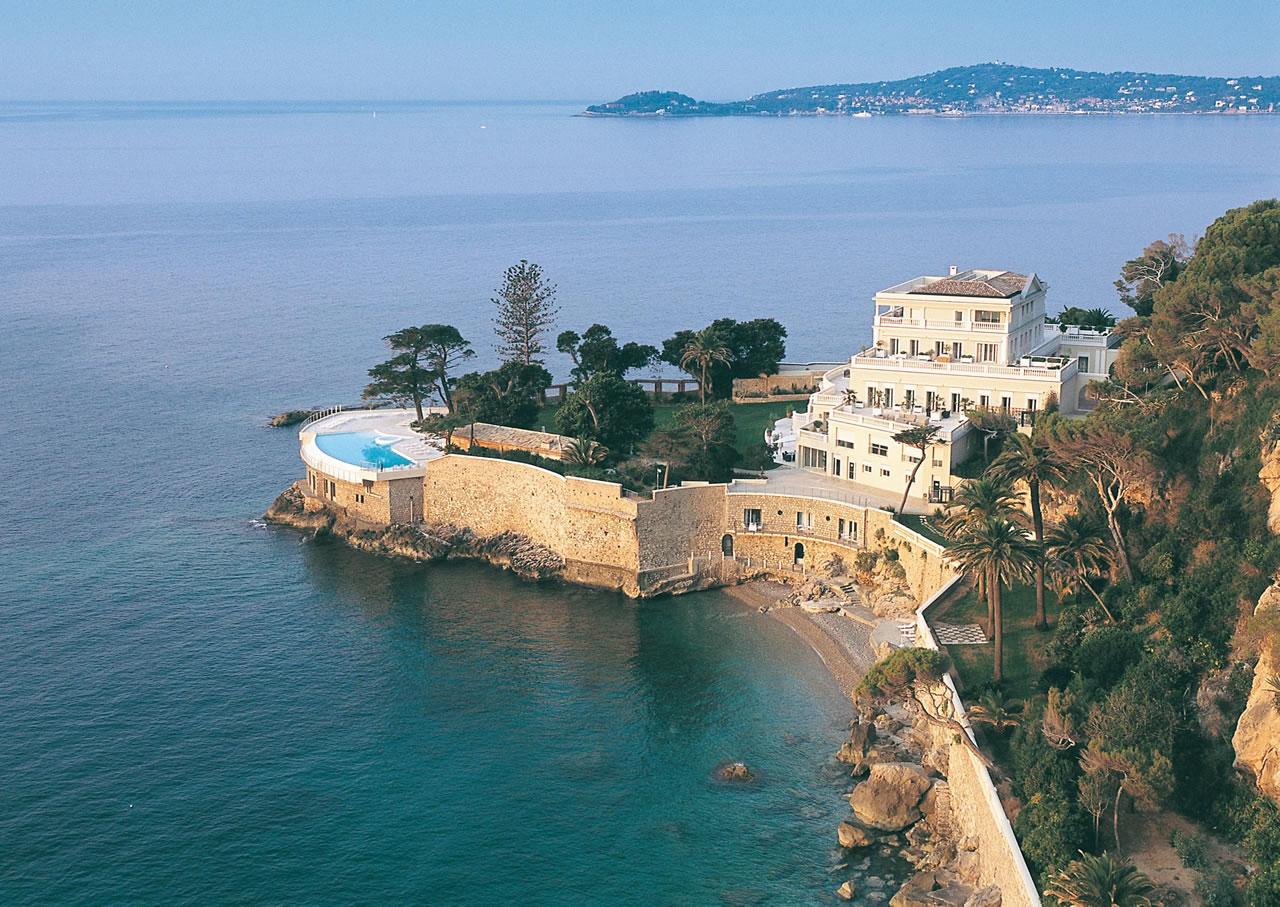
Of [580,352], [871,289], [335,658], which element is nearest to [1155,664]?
[335,658]

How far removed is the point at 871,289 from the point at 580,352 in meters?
64.8

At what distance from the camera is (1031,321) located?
69188 mm

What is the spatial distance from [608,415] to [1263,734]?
3788 centimetres

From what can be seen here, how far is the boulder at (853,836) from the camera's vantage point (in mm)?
41094

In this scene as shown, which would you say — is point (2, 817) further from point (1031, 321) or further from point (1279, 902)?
point (1031, 321)

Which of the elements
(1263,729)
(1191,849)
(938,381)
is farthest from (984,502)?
(938,381)

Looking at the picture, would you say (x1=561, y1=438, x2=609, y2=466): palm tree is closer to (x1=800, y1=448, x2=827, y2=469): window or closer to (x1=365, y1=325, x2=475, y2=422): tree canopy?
(x1=800, y1=448, x2=827, y2=469): window

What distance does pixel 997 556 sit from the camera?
43719 mm

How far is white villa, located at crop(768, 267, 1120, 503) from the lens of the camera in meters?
62.3

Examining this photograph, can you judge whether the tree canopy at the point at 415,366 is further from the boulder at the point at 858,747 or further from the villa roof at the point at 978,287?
the boulder at the point at 858,747

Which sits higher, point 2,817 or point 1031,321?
point 1031,321

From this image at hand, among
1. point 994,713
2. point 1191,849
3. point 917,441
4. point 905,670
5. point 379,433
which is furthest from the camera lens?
point 379,433

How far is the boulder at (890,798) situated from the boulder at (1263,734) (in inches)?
402

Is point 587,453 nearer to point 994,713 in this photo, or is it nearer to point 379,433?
point 379,433
